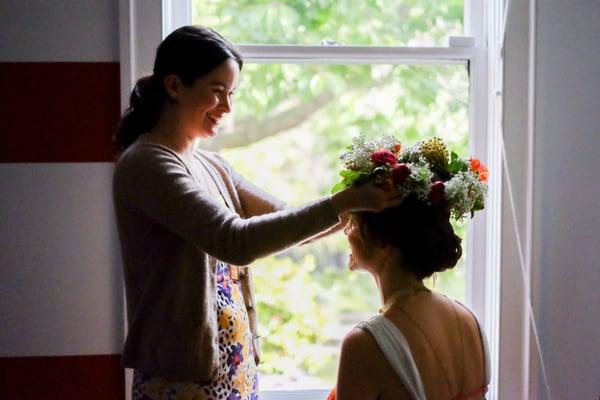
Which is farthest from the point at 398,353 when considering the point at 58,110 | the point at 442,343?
the point at 58,110

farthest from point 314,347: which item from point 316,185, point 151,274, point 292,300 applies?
point 151,274

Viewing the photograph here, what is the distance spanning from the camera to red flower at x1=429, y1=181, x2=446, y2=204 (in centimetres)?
133

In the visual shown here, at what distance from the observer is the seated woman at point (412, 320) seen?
50.6 inches

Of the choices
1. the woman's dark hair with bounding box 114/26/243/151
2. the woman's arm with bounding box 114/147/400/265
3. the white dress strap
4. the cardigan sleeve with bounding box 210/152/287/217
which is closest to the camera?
the white dress strap

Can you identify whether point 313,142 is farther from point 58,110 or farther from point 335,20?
point 58,110

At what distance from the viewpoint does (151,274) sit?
5.09 ft

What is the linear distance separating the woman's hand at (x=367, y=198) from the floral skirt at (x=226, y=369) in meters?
0.43

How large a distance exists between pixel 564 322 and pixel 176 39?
130 centimetres

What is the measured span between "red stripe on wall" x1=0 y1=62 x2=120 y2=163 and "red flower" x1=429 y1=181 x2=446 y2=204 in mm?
967

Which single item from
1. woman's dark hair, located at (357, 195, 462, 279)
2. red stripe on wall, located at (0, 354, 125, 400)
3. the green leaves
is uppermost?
the green leaves

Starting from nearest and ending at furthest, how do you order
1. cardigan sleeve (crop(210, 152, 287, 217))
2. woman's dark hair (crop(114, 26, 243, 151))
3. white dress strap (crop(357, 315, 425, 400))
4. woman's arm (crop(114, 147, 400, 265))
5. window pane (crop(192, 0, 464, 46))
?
white dress strap (crop(357, 315, 425, 400)), woman's arm (crop(114, 147, 400, 265)), woman's dark hair (crop(114, 26, 243, 151)), cardigan sleeve (crop(210, 152, 287, 217)), window pane (crop(192, 0, 464, 46))

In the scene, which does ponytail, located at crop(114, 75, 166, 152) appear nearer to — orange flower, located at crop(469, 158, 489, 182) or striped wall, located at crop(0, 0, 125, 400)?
striped wall, located at crop(0, 0, 125, 400)

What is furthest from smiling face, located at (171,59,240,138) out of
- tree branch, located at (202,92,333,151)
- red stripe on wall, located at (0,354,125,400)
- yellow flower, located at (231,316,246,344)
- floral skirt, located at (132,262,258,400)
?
red stripe on wall, located at (0,354,125,400)

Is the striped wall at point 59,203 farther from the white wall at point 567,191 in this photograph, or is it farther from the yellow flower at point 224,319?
the white wall at point 567,191
